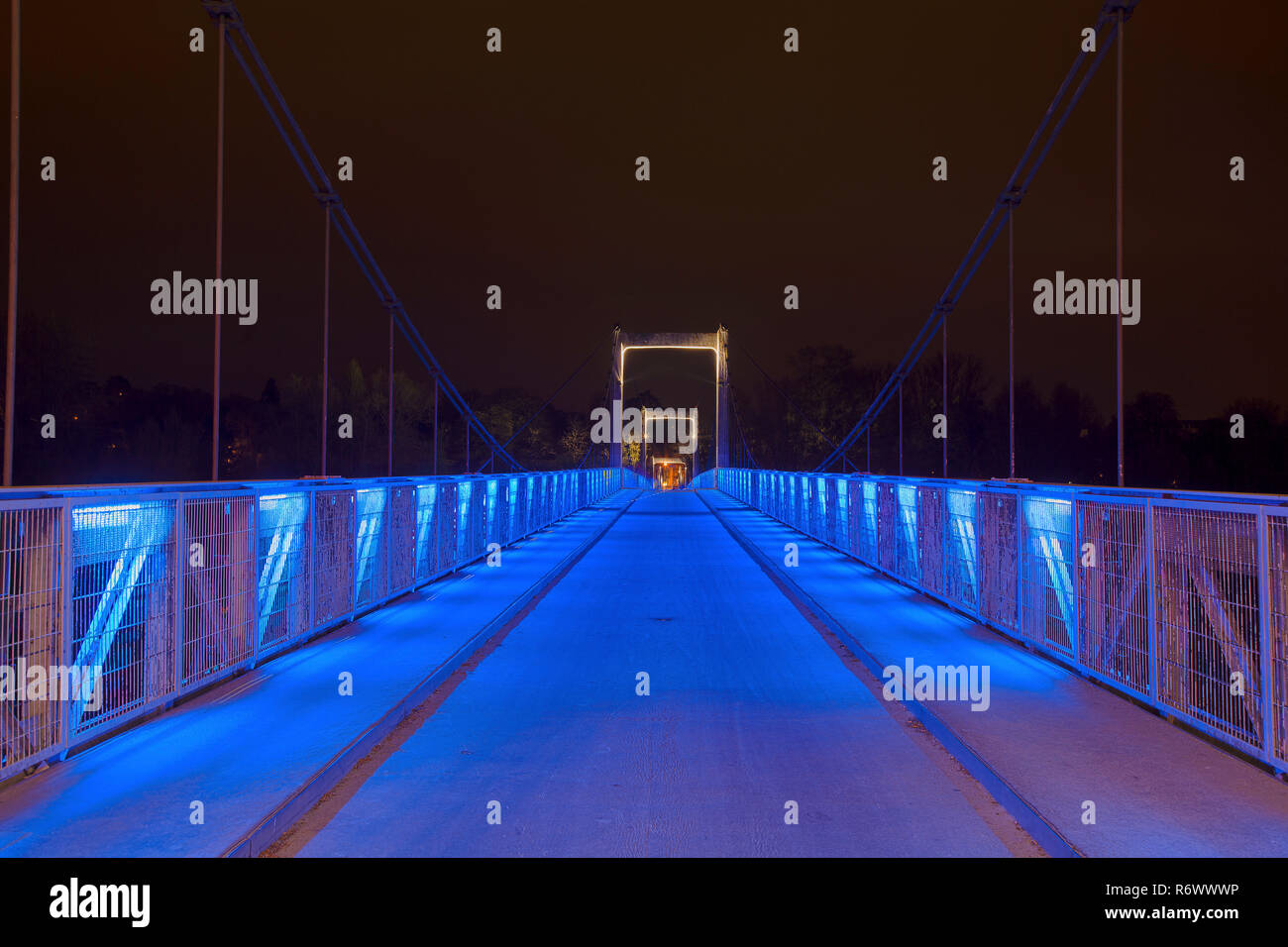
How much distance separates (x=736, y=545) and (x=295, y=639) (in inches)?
494

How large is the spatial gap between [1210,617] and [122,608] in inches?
232

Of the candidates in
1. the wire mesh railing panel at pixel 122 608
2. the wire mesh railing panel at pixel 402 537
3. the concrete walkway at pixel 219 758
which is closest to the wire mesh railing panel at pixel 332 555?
the concrete walkway at pixel 219 758

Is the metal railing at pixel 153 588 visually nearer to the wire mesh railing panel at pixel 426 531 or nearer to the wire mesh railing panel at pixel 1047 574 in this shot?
the wire mesh railing panel at pixel 426 531

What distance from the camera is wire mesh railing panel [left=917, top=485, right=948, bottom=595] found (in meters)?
11.0

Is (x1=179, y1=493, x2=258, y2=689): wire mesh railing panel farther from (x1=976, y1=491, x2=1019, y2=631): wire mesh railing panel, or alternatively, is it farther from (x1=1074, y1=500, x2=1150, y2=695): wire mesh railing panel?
(x1=976, y1=491, x2=1019, y2=631): wire mesh railing panel

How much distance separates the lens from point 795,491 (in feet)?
82.0

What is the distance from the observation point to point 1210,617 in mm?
5422

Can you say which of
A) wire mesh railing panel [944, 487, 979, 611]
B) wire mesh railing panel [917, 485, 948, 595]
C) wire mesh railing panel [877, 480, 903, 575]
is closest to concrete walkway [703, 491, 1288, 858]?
wire mesh railing panel [944, 487, 979, 611]

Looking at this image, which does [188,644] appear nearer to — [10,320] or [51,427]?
[10,320]

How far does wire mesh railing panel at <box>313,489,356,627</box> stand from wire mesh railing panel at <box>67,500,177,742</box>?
2.54 meters

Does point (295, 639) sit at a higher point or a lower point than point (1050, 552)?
lower
